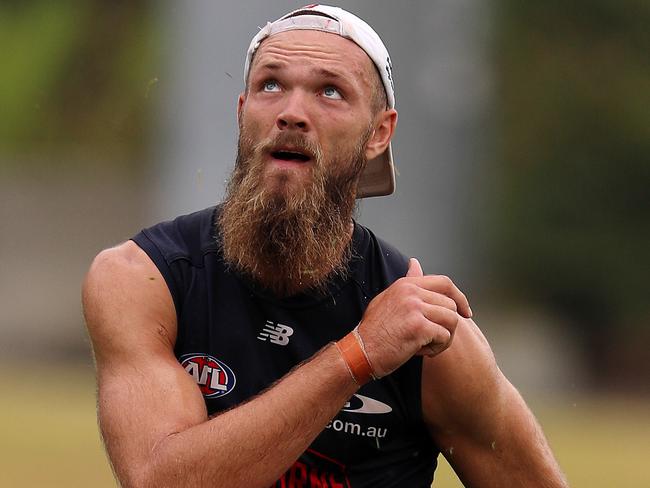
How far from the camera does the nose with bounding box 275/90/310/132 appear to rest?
482 centimetres

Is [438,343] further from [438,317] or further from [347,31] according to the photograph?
[347,31]

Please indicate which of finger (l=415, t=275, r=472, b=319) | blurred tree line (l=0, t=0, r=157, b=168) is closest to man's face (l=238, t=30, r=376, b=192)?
finger (l=415, t=275, r=472, b=319)

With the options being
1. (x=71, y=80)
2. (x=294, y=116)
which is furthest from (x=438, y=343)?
(x=71, y=80)

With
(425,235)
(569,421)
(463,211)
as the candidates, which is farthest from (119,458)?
(463,211)

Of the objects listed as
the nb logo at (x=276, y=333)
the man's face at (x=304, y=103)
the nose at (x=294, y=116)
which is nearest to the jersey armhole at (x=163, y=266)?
the nb logo at (x=276, y=333)

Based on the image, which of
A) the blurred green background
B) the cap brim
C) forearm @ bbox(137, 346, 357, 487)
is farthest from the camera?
the blurred green background

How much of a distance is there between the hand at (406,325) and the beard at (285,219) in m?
0.53

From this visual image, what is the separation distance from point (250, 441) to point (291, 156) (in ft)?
3.83

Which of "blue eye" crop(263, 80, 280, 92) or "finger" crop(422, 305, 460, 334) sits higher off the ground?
"blue eye" crop(263, 80, 280, 92)

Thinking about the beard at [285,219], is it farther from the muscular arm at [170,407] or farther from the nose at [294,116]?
the muscular arm at [170,407]

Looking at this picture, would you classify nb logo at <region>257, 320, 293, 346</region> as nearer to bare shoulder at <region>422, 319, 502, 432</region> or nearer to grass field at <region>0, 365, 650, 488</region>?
bare shoulder at <region>422, 319, 502, 432</region>

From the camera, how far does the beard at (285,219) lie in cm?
484

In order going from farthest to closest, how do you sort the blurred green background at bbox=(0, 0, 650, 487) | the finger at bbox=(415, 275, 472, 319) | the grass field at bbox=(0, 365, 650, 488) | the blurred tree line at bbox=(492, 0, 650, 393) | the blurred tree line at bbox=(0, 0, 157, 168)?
the blurred tree line at bbox=(0, 0, 157, 168) → the blurred tree line at bbox=(492, 0, 650, 393) → the blurred green background at bbox=(0, 0, 650, 487) → the grass field at bbox=(0, 365, 650, 488) → the finger at bbox=(415, 275, 472, 319)

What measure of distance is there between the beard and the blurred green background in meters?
20.2
